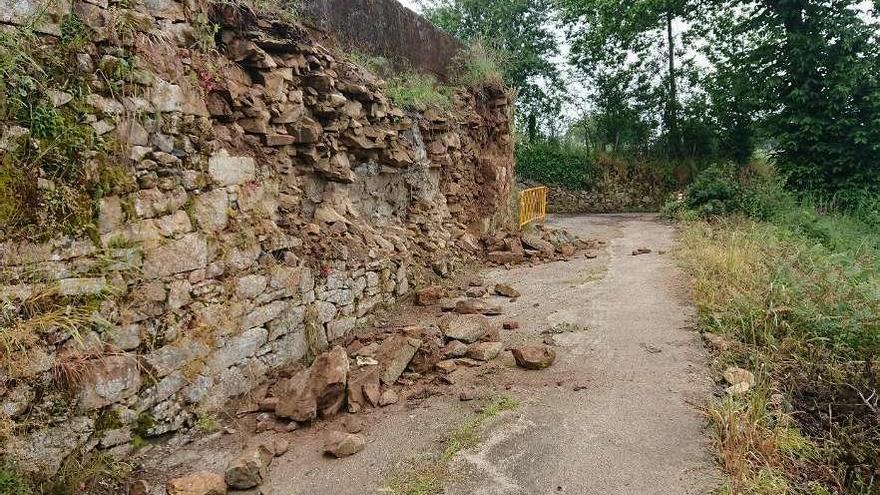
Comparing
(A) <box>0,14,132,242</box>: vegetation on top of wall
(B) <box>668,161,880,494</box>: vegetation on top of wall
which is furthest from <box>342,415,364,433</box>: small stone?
(B) <box>668,161,880,494</box>: vegetation on top of wall

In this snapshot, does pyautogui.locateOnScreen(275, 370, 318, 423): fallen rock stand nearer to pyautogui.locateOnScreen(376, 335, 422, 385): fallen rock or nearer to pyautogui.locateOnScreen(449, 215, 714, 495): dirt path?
pyautogui.locateOnScreen(376, 335, 422, 385): fallen rock

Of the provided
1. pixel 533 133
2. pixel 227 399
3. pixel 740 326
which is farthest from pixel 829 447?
pixel 533 133

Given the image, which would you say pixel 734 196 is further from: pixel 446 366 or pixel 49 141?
pixel 49 141

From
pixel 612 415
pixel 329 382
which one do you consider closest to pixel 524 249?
pixel 612 415

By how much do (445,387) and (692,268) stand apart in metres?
4.15

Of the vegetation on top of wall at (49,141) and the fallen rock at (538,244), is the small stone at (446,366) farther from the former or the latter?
the fallen rock at (538,244)

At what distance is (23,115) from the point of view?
2.70 meters

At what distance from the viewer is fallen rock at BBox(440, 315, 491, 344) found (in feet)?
14.9

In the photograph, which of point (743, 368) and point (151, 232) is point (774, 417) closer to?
point (743, 368)

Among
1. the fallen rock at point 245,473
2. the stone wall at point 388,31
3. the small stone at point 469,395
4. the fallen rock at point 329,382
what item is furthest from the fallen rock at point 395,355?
the stone wall at point 388,31

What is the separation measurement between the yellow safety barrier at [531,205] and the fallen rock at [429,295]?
4242 millimetres

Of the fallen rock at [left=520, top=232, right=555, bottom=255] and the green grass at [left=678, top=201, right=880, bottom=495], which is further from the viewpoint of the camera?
the fallen rock at [left=520, top=232, right=555, bottom=255]

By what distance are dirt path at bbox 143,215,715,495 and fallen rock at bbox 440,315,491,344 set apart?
27 cm

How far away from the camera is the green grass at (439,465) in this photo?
8.96 feet
